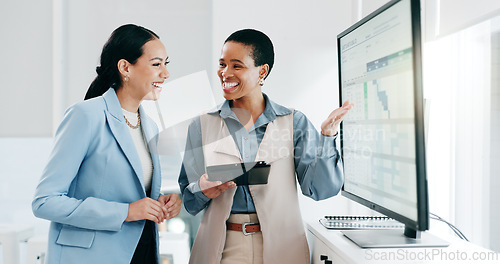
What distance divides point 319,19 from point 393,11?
120cm

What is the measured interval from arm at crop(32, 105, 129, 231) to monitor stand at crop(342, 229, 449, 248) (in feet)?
2.34

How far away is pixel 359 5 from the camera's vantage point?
226 centimetres

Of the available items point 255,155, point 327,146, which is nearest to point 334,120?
point 327,146

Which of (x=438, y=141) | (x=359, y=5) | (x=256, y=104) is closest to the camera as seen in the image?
(x=256, y=104)

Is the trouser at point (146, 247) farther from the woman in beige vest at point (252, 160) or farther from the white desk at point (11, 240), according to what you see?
the white desk at point (11, 240)

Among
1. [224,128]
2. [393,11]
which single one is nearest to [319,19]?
[224,128]

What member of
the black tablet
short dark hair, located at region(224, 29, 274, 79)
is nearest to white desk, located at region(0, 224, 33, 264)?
the black tablet

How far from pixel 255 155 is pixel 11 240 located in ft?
5.64

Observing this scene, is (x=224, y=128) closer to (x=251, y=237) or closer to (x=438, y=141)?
(x=251, y=237)

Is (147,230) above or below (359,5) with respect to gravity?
below

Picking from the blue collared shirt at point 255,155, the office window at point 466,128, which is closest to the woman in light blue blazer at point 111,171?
the blue collared shirt at point 255,155

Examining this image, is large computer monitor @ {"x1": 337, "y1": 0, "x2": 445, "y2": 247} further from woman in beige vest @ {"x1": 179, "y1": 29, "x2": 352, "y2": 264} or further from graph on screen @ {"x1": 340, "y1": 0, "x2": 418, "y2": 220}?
woman in beige vest @ {"x1": 179, "y1": 29, "x2": 352, "y2": 264}

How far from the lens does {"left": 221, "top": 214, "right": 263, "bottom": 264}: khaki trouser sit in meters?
1.48

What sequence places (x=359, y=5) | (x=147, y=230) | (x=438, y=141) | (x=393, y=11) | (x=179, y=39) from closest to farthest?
(x=393, y=11), (x=147, y=230), (x=438, y=141), (x=359, y=5), (x=179, y=39)
